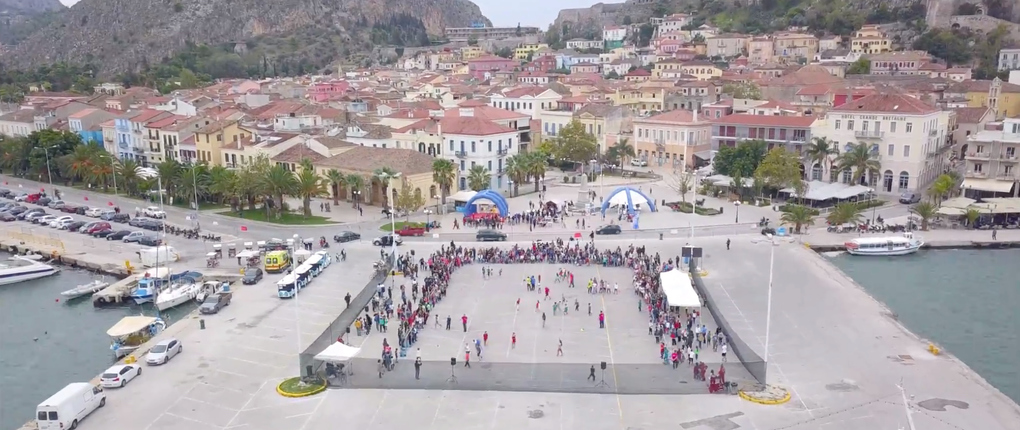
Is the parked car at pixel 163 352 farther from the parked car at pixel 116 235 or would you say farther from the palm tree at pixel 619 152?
the palm tree at pixel 619 152

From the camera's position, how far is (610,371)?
2759cm

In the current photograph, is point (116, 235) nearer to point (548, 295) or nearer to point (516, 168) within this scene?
Result: point (516, 168)

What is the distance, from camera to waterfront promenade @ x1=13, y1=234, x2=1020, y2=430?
79.0 ft

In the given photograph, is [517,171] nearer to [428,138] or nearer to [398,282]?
[428,138]

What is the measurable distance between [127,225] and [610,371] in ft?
139

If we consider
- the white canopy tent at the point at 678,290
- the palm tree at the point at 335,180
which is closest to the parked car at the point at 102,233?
the palm tree at the point at 335,180

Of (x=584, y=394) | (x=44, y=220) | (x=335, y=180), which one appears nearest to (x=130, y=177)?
(x=44, y=220)

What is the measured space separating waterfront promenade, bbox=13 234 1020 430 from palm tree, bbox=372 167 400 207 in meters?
22.1

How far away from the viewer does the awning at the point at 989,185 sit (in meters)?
56.7

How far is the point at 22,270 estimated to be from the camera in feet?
150

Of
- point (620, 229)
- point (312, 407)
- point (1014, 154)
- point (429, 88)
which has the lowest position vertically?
point (312, 407)

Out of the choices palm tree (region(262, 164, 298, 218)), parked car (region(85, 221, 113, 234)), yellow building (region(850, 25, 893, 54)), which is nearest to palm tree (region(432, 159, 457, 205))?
palm tree (region(262, 164, 298, 218))

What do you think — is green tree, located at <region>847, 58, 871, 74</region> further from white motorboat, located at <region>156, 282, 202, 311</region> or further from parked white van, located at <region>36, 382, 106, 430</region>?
parked white van, located at <region>36, 382, 106, 430</region>

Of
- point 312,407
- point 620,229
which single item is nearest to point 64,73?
point 620,229
